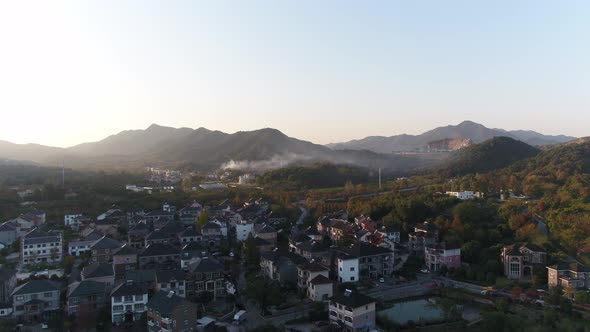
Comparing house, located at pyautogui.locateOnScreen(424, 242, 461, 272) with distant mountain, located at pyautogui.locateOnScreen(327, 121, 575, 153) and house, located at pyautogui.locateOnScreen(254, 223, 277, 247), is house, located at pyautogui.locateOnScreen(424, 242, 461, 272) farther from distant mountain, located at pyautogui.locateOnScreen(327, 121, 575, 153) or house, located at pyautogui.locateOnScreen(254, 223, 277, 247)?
distant mountain, located at pyautogui.locateOnScreen(327, 121, 575, 153)

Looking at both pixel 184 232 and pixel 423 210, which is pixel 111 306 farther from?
pixel 423 210

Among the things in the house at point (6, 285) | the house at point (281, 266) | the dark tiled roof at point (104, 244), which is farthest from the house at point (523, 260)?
the house at point (6, 285)

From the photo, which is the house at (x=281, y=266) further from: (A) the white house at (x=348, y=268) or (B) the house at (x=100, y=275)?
(B) the house at (x=100, y=275)

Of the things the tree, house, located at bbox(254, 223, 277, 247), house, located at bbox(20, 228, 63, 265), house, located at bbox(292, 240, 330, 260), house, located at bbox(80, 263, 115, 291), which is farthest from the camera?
the tree

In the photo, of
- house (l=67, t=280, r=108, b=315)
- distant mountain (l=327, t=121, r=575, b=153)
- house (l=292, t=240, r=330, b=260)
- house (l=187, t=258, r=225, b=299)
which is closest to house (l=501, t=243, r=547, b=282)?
house (l=292, t=240, r=330, b=260)

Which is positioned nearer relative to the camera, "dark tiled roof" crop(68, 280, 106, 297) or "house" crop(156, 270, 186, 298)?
"dark tiled roof" crop(68, 280, 106, 297)

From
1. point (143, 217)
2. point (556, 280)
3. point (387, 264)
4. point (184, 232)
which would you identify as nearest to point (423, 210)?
point (387, 264)

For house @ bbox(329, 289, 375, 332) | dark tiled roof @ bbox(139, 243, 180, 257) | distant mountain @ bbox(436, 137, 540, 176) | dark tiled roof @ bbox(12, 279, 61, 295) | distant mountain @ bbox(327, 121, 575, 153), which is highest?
distant mountain @ bbox(327, 121, 575, 153)
